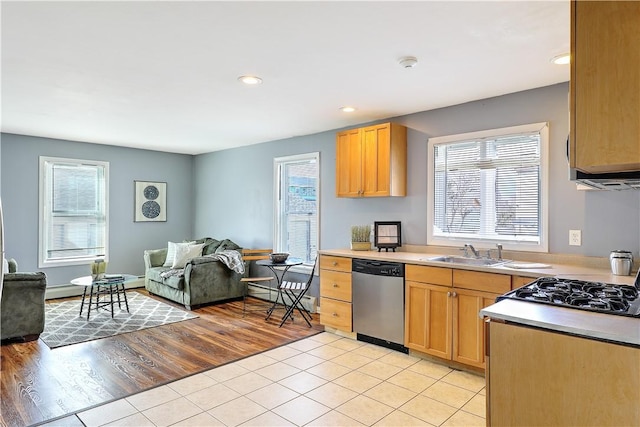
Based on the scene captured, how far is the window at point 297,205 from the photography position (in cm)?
534

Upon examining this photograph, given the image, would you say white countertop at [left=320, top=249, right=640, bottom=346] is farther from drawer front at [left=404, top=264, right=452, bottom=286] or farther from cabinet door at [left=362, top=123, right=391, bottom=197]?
cabinet door at [left=362, top=123, right=391, bottom=197]

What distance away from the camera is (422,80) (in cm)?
316

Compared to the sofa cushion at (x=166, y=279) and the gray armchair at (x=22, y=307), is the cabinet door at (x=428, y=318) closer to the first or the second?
the sofa cushion at (x=166, y=279)

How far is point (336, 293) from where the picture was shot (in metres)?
4.15

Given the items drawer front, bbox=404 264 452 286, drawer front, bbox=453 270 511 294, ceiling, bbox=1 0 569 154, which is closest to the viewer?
ceiling, bbox=1 0 569 154

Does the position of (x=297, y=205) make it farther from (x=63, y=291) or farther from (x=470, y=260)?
(x=63, y=291)

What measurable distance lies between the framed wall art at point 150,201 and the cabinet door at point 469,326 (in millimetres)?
5454

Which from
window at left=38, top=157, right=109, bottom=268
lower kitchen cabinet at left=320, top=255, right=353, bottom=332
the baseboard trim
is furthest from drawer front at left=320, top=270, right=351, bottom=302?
window at left=38, top=157, right=109, bottom=268

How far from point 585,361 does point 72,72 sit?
3670 millimetres

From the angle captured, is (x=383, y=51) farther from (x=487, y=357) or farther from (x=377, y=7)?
(x=487, y=357)

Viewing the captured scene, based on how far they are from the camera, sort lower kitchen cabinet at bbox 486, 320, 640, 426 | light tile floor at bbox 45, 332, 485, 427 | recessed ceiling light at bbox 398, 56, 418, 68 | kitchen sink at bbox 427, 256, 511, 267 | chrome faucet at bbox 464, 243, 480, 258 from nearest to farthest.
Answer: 1. lower kitchen cabinet at bbox 486, 320, 640, 426
2. light tile floor at bbox 45, 332, 485, 427
3. recessed ceiling light at bbox 398, 56, 418, 68
4. kitchen sink at bbox 427, 256, 511, 267
5. chrome faucet at bbox 464, 243, 480, 258

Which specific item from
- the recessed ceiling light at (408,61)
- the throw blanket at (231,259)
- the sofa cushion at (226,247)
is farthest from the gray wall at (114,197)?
the recessed ceiling light at (408,61)

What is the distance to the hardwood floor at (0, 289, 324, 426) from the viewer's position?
8.88ft

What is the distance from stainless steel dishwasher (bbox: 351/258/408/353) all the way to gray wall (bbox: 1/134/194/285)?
14.3ft
